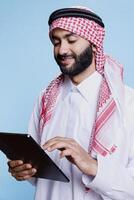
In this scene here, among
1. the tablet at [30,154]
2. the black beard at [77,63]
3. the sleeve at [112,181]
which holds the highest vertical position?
the black beard at [77,63]

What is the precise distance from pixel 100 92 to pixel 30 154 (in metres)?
0.41

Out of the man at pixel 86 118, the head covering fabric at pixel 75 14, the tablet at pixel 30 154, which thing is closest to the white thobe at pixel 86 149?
the man at pixel 86 118

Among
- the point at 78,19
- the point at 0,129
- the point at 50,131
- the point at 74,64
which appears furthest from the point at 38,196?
the point at 0,129

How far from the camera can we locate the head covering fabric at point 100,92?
5.48 ft

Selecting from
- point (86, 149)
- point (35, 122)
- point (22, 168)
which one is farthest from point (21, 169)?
point (35, 122)

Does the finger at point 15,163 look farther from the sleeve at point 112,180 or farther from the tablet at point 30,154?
the sleeve at point 112,180

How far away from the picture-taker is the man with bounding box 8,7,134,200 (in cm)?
158

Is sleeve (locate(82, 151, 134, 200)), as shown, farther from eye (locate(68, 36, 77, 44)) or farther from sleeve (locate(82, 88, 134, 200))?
eye (locate(68, 36, 77, 44))

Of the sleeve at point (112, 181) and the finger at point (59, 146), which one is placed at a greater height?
the finger at point (59, 146)

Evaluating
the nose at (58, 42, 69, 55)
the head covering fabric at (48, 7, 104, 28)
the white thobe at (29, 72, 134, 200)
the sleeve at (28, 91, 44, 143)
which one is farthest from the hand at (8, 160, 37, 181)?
the head covering fabric at (48, 7, 104, 28)

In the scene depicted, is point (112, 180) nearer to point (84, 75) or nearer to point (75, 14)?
point (84, 75)

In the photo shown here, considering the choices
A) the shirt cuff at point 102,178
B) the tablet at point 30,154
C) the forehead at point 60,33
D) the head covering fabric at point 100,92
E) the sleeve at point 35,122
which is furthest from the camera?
the sleeve at point 35,122

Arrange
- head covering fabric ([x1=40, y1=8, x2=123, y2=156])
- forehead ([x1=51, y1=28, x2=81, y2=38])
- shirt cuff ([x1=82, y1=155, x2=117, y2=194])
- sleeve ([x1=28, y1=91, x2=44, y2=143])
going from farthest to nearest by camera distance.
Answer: sleeve ([x1=28, y1=91, x2=44, y2=143])
forehead ([x1=51, y1=28, x2=81, y2=38])
head covering fabric ([x1=40, y1=8, x2=123, y2=156])
shirt cuff ([x1=82, y1=155, x2=117, y2=194])

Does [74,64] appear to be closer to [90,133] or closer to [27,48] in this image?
[90,133]
